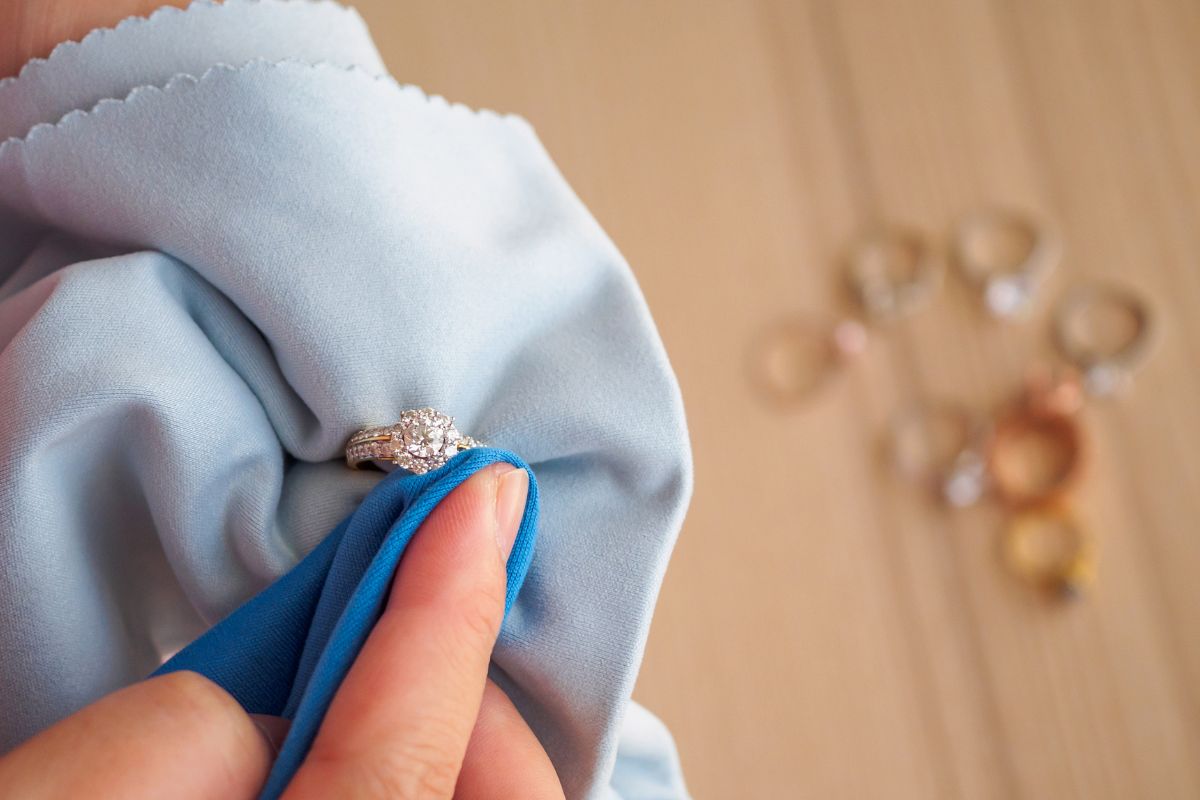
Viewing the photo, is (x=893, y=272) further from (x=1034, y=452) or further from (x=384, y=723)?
(x=384, y=723)

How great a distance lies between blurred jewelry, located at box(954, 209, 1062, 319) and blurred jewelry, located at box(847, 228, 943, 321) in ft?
0.09

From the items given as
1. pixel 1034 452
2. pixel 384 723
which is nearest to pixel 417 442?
pixel 384 723

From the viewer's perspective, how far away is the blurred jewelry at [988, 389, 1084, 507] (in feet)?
2.34

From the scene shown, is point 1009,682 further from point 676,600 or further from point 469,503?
point 469,503

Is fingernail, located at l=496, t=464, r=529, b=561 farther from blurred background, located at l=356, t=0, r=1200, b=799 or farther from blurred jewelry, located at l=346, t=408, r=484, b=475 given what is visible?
blurred background, located at l=356, t=0, r=1200, b=799

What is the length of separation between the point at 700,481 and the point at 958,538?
7.7 inches

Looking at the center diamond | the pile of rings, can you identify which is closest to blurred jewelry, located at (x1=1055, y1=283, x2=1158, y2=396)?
the pile of rings

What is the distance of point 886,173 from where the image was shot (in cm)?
78

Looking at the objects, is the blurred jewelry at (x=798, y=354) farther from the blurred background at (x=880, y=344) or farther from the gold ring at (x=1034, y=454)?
the gold ring at (x=1034, y=454)

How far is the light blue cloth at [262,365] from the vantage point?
1.31ft

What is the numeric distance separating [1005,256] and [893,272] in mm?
89

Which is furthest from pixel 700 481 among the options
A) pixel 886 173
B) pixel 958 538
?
pixel 886 173

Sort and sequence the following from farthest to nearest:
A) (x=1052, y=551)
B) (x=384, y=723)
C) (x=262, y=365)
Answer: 1. (x=1052, y=551)
2. (x=262, y=365)
3. (x=384, y=723)

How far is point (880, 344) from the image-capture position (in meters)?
0.74
